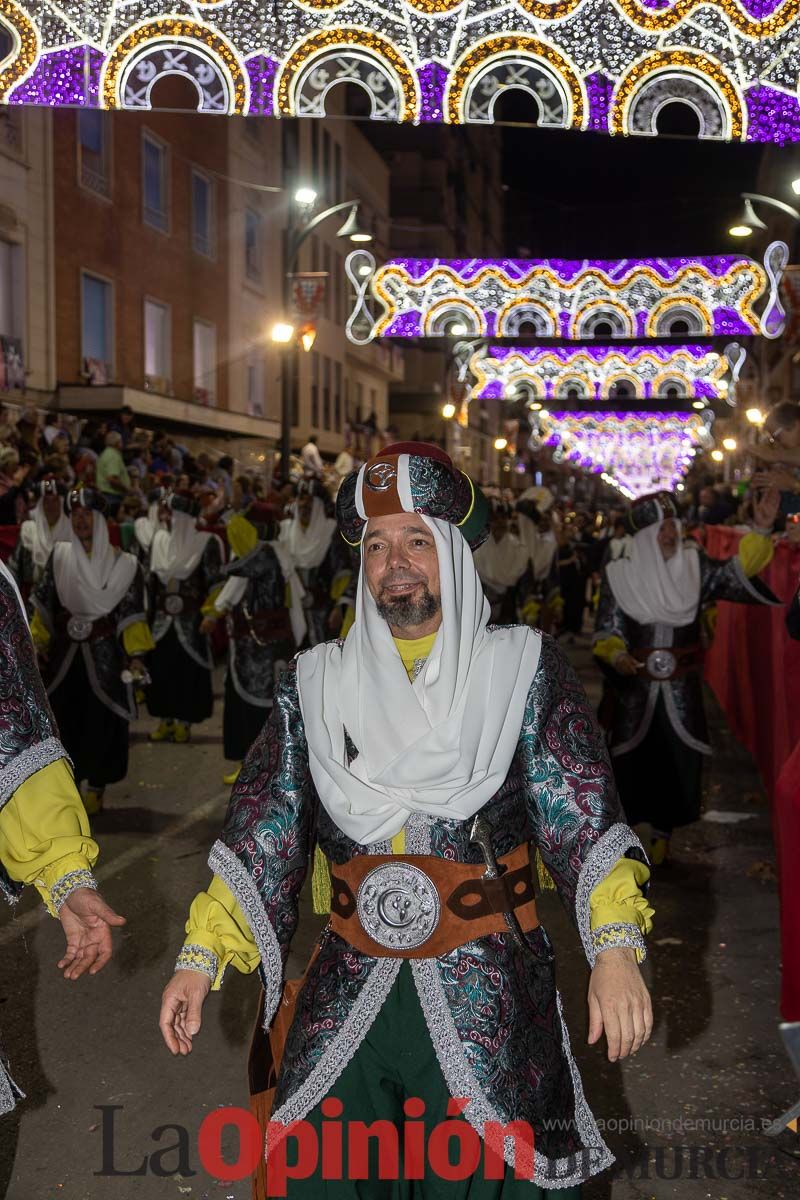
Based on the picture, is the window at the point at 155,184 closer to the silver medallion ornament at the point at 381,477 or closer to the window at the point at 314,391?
the window at the point at 314,391

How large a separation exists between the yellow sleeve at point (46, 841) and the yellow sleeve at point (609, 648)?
4921 mm

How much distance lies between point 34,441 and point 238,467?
14.1 metres

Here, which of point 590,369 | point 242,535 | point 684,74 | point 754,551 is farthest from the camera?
point 590,369

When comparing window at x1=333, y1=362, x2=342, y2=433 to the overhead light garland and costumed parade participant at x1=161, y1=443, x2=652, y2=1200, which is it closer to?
the overhead light garland

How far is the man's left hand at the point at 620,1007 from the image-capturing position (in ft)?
8.27

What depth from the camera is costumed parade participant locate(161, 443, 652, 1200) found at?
2.65m

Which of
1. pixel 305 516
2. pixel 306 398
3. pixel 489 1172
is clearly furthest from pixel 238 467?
pixel 489 1172

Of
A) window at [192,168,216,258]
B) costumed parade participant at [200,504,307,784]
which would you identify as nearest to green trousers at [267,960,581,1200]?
costumed parade participant at [200,504,307,784]

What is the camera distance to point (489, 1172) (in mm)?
2609

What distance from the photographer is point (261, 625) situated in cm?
1007

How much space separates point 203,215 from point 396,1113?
2796 cm

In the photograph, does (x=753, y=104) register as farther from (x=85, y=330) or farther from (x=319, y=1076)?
(x=85, y=330)

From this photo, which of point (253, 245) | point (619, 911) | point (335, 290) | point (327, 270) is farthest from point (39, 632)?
point (335, 290)

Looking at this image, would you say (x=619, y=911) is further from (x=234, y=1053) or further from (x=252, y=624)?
(x=252, y=624)
